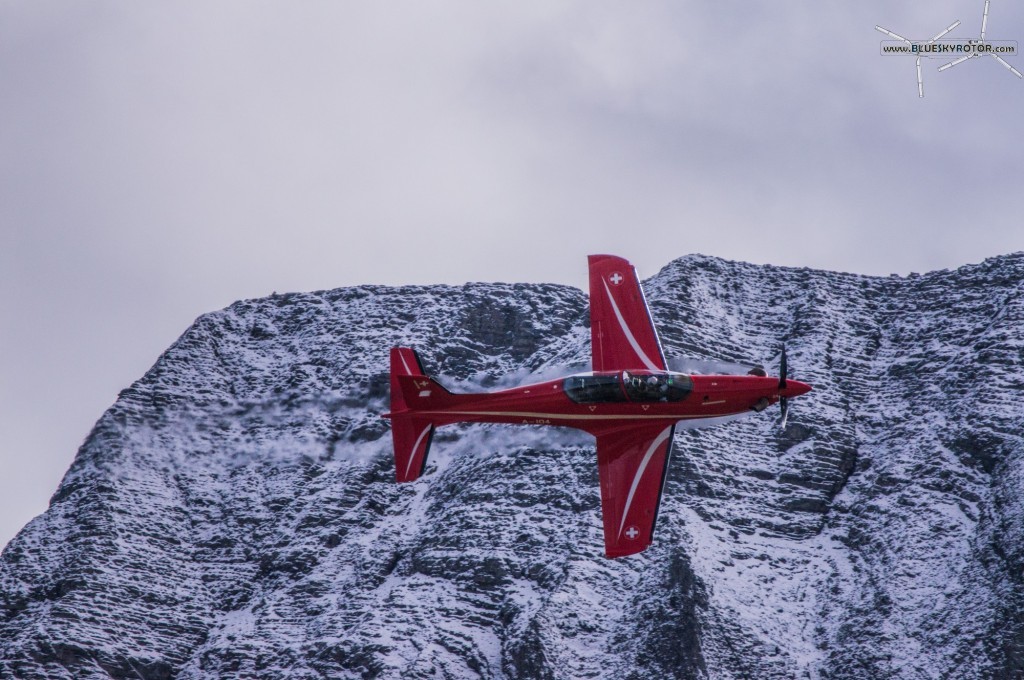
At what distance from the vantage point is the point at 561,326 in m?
199

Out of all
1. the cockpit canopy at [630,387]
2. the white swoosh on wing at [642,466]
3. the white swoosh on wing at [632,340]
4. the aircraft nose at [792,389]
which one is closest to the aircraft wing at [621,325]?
the white swoosh on wing at [632,340]

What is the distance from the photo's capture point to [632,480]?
72.8 meters

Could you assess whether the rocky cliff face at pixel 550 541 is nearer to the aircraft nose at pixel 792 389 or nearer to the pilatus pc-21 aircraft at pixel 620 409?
→ the pilatus pc-21 aircraft at pixel 620 409

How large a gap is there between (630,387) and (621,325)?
4.47 m

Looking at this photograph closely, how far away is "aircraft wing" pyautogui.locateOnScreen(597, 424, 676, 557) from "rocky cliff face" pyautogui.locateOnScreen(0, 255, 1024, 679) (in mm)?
71653

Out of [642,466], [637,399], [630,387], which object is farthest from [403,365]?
[642,466]

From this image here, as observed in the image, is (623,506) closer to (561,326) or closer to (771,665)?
(771,665)

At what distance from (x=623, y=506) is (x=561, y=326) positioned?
4987 inches

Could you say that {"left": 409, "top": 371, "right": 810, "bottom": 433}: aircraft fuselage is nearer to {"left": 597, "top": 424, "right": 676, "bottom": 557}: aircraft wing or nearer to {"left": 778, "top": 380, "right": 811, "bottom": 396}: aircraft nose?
{"left": 778, "top": 380, "right": 811, "bottom": 396}: aircraft nose

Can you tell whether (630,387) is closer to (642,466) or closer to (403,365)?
(642,466)

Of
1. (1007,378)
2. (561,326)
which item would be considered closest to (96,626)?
(561,326)

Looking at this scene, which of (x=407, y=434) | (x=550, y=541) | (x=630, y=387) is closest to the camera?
(x=630, y=387)

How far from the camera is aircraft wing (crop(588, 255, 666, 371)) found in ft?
247

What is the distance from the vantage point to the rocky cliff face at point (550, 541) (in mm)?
161000
